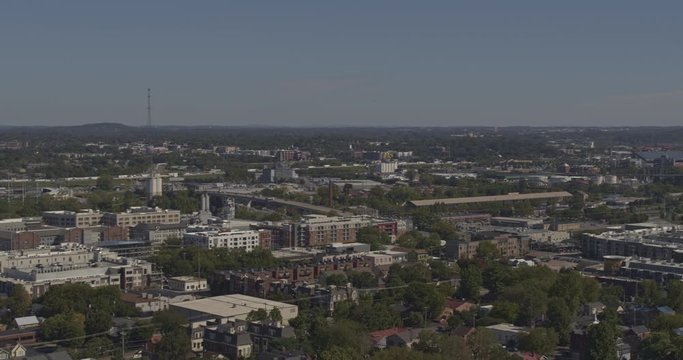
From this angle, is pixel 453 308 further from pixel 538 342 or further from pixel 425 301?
pixel 538 342

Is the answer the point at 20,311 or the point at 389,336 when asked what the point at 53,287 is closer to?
the point at 20,311

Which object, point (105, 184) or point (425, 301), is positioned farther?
point (105, 184)

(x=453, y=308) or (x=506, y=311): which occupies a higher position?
(x=506, y=311)

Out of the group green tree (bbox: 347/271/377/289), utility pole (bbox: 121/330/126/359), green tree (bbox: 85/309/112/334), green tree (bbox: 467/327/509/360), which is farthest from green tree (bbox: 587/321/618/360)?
green tree (bbox: 85/309/112/334)

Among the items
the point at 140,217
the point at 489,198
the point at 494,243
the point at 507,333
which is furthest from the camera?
the point at 489,198

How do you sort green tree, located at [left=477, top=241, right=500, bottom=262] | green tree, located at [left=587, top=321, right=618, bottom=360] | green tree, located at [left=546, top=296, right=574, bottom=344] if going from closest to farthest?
1. green tree, located at [left=587, top=321, right=618, bottom=360]
2. green tree, located at [left=546, top=296, right=574, bottom=344]
3. green tree, located at [left=477, top=241, right=500, bottom=262]

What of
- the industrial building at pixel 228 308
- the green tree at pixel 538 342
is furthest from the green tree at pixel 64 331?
the green tree at pixel 538 342

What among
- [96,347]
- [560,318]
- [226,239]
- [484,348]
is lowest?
[226,239]

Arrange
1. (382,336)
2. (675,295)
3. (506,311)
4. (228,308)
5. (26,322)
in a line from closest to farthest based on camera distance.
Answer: (382,336) → (26,322) → (506,311) → (228,308) → (675,295)

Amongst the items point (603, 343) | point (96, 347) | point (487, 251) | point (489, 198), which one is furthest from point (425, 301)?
point (489, 198)

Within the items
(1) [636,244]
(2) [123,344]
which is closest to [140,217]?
(1) [636,244]

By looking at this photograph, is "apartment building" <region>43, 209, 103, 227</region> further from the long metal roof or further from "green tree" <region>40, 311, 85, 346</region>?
"green tree" <region>40, 311, 85, 346</region>
